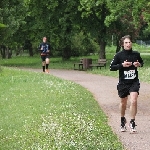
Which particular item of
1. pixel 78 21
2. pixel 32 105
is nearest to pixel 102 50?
pixel 78 21

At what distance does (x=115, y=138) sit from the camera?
28.7ft

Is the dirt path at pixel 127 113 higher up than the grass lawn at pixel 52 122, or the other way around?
the grass lawn at pixel 52 122

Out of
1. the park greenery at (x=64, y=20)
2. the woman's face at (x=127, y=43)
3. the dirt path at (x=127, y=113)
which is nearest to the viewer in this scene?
the dirt path at (x=127, y=113)

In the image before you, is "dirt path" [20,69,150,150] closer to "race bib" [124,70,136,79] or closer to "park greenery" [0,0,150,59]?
"race bib" [124,70,136,79]

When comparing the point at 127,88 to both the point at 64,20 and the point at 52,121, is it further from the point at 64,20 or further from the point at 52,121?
the point at 64,20

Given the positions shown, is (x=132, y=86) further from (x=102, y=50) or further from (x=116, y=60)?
(x=102, y=50)

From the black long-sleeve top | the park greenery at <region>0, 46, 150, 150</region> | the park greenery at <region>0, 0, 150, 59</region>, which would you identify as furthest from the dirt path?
the park greenery at <region>0, 0, 150, 59</region>

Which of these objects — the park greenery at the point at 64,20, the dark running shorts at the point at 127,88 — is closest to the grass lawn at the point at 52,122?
the dark running shorts at the point at 127,88

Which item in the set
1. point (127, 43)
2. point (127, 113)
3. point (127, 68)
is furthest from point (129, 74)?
point (127, 113)

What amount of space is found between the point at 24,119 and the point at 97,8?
2958 cm

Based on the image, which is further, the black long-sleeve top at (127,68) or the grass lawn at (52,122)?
the black long-sleeve top at (127,68)

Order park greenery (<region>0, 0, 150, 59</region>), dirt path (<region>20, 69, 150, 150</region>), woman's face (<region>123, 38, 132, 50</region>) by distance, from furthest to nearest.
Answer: park greenery (<region>0, 0, 150, 59</region>)
woman's face (<region>123, 38, 132, 50</region>)
dirt path (<region>20, 69, 150, 150</region>)

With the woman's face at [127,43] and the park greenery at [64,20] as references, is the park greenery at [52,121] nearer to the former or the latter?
the woman's face at [127,43]

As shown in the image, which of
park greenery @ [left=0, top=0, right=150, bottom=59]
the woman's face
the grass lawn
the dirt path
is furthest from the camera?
park greenery @ [left=0, top=0, right=150, bottom=59]
